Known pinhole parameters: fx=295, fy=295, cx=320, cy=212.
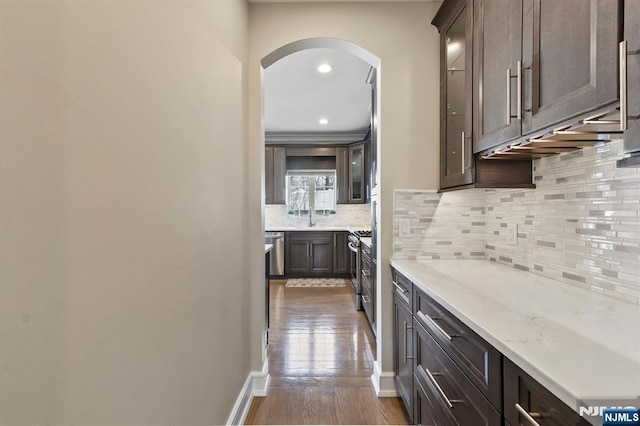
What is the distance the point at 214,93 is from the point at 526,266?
6.15 ft

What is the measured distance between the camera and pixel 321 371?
237 cm

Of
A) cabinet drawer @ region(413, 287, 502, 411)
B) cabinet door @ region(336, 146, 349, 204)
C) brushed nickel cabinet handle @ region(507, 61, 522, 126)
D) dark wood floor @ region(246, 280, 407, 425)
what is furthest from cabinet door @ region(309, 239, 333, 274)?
brushed nickel cabinet handle @ region(507, 61, 522, 126)

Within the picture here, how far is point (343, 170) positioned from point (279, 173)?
4.17ft

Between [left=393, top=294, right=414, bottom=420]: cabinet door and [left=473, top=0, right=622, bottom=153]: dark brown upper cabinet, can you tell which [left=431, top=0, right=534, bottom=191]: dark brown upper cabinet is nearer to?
[left=473, top=0, right=622, bottom=153]: dark brown upper cabinet

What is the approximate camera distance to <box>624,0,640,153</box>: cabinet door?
72 centimetres

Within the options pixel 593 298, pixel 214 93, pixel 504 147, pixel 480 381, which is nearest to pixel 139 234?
pixel 214 93

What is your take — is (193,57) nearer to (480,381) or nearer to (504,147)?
(504,147)

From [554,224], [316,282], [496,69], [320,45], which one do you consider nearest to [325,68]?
[320,45]

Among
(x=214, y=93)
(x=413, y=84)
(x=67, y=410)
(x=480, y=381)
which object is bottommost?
(x=480, y=381)

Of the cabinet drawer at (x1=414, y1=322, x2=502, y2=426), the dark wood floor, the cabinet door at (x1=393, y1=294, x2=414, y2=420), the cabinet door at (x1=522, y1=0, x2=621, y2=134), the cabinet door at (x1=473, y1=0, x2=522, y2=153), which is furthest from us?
the dark wood floor

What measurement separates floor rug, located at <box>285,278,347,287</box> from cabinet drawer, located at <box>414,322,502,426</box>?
360 cm

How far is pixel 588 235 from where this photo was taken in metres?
1.24

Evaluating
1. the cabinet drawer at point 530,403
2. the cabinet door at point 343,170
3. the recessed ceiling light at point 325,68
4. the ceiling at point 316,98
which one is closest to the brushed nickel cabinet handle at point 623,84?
the cabinet drawer at point 530,403

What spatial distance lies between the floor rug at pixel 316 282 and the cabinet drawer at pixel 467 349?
12.4 ft
